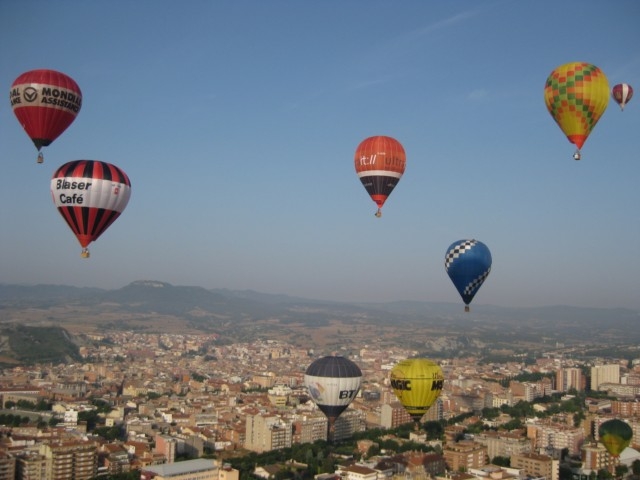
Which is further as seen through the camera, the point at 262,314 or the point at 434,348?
the point at 262,314

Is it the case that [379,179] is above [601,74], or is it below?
below

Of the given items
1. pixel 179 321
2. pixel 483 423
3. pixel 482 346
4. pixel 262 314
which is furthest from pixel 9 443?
pixel 262 314

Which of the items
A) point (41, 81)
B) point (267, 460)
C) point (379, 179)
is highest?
point (41, 81)

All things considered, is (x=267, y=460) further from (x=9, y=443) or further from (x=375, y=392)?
(x=375, y=392)

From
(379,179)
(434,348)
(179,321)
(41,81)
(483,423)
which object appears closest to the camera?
(41,81)

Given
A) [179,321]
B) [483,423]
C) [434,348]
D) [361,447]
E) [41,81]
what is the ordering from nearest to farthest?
[41,81] < [361,447] < [483,423] < [434,348] < [179,321]
